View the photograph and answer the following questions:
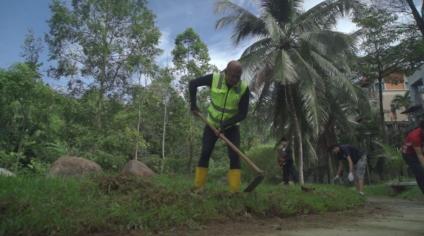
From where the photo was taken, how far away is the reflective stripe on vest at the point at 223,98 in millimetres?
5777

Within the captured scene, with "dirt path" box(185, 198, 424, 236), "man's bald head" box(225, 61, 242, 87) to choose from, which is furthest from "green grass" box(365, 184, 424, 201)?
"man's bald head" box(225, 61, 242, 87)

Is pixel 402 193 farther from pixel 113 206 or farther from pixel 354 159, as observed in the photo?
pixel 113 206

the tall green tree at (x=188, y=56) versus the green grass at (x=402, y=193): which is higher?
the tall green tree at (x=188, y=56)

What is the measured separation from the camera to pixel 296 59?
57.0 feet

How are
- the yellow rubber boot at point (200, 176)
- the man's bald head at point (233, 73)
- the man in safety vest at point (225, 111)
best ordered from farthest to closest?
the yellow rubber boot at point (200, 176), the man in safety vest at point (225, 111), the man's bald head at point (233, 73)

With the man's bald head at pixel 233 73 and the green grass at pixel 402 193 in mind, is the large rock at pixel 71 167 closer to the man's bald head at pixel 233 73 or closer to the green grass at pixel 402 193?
the man's bald head at pixel 233 73

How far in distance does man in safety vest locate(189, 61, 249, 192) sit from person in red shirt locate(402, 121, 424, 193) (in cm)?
322

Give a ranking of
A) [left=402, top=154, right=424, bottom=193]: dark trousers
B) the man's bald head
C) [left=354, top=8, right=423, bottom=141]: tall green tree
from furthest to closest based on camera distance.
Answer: [left=354, top=8, right=423, bottom=141]: tall green tree
[left=402, top=154, right=424, bottom=193]: dark trousers
the man's bald head

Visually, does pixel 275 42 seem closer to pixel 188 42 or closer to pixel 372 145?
pixel 188 42

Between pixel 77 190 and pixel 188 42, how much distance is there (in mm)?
21657

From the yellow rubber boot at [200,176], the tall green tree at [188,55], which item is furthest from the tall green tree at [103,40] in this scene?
the yellow rubber boot at [200,176]

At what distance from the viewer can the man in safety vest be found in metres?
5.78

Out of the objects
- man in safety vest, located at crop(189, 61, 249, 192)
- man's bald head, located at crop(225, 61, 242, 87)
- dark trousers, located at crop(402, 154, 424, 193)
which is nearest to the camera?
man's bald head, located at crop(225, 61, 242, 87)

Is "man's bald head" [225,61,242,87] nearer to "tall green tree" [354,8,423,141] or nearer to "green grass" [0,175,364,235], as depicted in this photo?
"green grass" [0,175,364,235]
